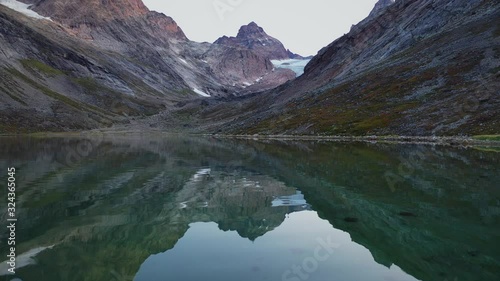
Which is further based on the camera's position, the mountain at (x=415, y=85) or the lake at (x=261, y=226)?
the mountain at (x=415, y=85)

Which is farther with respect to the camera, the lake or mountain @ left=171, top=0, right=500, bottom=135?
mountain @ left=171, top=0, right=500, bottom=135

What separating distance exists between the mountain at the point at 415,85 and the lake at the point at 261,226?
58238 millimetres

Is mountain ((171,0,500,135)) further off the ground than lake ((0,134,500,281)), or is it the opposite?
mountain ((171,0,500,135))

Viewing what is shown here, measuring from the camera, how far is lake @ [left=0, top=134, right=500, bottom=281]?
623 inches

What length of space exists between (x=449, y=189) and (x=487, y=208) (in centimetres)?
635

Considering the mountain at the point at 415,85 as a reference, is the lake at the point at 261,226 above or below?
below

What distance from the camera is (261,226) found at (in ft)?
72.6

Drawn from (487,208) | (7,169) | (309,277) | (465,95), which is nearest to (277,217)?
(309,277)

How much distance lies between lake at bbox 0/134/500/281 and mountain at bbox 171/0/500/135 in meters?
58.2

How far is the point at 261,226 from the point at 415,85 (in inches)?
4359

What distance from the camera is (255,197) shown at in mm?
30547

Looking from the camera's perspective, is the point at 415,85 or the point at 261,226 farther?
the point at 415,85

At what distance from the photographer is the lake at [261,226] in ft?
51.9

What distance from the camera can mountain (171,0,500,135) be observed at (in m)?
94.3
